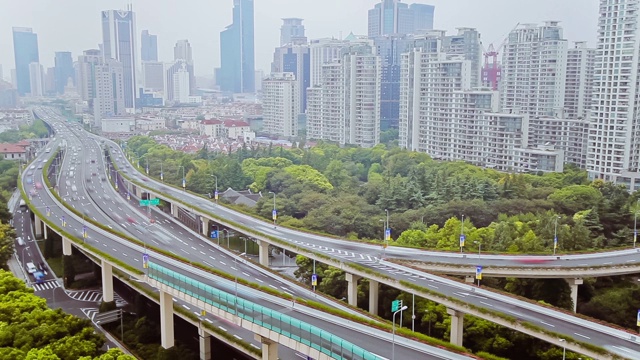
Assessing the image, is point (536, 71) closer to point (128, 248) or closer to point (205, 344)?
point (128, 248)

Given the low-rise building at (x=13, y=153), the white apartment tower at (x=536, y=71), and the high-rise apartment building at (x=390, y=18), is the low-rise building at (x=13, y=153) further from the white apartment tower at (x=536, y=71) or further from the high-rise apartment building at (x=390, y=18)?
the high-rise apartment building at (x=390, y=18)

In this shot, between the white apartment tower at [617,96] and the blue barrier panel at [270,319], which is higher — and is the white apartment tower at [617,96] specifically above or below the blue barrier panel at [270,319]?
above

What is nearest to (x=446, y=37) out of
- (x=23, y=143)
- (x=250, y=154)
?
(x=250, y=154)

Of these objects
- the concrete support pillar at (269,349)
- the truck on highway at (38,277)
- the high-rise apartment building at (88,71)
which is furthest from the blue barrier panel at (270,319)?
the high-rise apartment building at (88,71)

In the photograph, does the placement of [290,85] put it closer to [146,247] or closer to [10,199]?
[10,199]

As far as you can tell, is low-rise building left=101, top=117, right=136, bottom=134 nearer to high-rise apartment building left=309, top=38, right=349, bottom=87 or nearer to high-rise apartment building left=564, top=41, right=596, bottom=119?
high-rise apartment building left=309, top=38, right=349, bottom=87

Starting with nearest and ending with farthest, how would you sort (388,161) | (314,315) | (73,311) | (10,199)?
(314,315)
(73,311)
(10,199)
(388,161)
